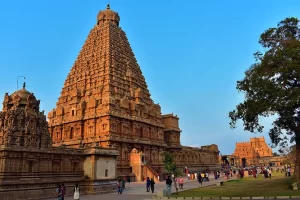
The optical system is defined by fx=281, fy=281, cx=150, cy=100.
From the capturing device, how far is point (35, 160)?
2711cm

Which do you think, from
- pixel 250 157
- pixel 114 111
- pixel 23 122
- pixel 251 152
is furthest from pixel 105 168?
pixel 251 152

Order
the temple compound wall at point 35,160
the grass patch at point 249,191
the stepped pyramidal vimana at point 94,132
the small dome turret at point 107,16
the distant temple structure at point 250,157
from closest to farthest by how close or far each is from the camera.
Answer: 1. the grass patch at point 249,191
2. the temple compound wall at point 35,160
3. the stepped pyramidal vimana at point 94,132
4. the small dome turret at point 107,16
5. the distant temple structure at point 250,157

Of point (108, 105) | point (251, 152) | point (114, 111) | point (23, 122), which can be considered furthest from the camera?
point (251, 152)

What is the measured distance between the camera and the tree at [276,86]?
24719 mm

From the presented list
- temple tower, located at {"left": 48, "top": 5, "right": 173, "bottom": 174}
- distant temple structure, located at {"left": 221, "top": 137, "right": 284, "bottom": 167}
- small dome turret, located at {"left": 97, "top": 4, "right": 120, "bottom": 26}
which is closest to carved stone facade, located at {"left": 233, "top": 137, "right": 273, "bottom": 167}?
distant temple structure, located at {"left": 221, "top": 137, "right": 284, "bottom": 167}

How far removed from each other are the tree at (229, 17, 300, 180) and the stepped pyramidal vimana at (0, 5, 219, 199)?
56.6 ft

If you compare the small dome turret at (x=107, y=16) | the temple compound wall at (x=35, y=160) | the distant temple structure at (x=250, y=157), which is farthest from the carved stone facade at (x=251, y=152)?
the temple compound wall at (x=35, y=160)

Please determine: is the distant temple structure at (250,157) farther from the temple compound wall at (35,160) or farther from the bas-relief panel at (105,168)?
the temple compound wall at (35,160)

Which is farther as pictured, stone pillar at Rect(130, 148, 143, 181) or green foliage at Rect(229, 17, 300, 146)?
stone pillar at Rect(130, 148, 143, 181)

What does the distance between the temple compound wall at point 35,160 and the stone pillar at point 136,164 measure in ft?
46.4

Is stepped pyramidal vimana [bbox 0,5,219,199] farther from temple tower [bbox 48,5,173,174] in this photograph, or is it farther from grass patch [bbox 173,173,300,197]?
grass patch [bbox 173,173,300,197]

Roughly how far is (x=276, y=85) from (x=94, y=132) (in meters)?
34.5

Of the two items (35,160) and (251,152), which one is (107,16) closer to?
(35,160)

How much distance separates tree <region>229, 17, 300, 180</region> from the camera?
24719mm
